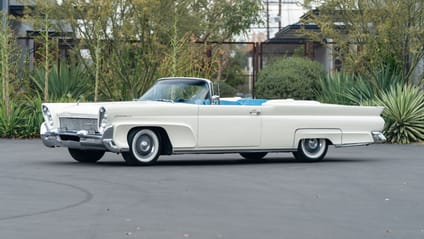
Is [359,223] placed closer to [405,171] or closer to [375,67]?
[405,171]

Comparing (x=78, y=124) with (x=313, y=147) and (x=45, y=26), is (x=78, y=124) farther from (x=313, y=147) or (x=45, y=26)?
(x=45, y=26)

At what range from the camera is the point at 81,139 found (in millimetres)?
13609

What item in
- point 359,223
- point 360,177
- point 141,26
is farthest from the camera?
point 141,26

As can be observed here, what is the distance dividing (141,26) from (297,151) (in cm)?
858

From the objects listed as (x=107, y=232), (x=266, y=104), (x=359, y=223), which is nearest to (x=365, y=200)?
(x=359, y=223)

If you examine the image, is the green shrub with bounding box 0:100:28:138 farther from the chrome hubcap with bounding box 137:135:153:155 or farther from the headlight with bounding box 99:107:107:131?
the headlight with bounding box 99:107:107:131

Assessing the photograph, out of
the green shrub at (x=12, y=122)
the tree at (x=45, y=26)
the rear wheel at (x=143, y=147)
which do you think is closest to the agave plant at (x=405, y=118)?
the tree at (x=45, y=26)

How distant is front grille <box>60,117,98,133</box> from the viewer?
44.5 ft

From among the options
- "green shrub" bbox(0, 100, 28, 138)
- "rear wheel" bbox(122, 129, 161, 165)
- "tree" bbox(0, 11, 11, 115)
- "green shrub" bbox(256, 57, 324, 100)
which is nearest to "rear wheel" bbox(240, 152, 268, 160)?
"rear wheel" bbox(122, 129, 161, 165)

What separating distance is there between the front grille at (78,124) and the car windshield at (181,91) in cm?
153

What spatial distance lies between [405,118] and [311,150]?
6.77 metres

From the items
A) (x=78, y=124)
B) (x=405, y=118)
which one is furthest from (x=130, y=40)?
(x=78, y=124)

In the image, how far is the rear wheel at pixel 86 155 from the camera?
48.4ft

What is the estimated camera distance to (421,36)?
76.2 ft
